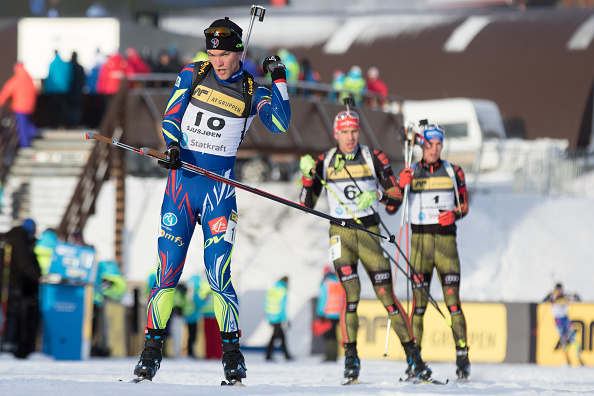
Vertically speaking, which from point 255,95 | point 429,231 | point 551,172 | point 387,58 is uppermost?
point 387,58

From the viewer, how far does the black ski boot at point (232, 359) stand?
6.77 meters

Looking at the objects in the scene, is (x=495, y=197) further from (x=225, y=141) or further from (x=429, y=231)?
(x=225, y=141)

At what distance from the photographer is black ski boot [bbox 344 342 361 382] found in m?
8.48

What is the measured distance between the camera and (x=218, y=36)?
6.93 meters

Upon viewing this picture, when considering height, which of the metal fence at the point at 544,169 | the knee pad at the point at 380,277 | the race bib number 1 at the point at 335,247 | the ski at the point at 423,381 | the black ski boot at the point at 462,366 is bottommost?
the ski at the point at 423,381

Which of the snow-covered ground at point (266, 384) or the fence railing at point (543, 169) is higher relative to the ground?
the fence railing at point (543, 169)

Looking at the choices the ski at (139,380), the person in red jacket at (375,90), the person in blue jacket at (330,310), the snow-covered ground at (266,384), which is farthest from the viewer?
the person in red jacket at (375,90)

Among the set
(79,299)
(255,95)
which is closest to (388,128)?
(79,299)

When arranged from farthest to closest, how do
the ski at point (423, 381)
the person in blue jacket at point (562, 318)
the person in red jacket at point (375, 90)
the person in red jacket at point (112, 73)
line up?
the person in red jacket at point (375, 90)
the person in red jacket at point (112, 73)
the person in blue jacket at point (562, 318)
the ski at point (423, 381)

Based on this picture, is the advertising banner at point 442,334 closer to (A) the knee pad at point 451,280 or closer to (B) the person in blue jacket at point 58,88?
(B) the person in blue jacket at point 58,88

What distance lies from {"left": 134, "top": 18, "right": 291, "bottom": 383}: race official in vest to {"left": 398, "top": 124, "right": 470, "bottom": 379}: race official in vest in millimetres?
2661

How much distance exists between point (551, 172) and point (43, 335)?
50.3 feet

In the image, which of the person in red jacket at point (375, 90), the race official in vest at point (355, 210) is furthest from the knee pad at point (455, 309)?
the person in red jacket at point (375, 90)

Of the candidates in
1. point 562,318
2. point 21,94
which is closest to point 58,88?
point 21,94
